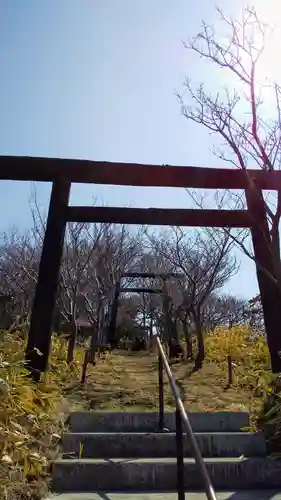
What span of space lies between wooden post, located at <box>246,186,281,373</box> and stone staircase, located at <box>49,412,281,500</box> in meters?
1.11

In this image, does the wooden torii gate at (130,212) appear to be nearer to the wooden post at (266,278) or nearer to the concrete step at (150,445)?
the wooden post at (266,278)

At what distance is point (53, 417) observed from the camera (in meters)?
4.30

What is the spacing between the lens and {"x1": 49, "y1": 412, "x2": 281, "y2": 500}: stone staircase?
3656 millimetres

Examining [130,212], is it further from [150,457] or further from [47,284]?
[150,457]

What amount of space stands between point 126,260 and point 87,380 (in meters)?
9.74

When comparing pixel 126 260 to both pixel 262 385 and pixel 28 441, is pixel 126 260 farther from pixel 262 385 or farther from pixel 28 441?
pixel 28 441

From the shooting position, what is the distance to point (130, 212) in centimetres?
587

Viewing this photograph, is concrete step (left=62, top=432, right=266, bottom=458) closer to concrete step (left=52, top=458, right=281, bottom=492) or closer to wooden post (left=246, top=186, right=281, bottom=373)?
concrete step (left=52, top=458, right=281, bottom=492)

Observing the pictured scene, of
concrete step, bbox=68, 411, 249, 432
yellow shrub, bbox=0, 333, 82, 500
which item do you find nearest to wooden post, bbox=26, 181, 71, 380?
yellow shrub, bbox=0, 333, 82, 500

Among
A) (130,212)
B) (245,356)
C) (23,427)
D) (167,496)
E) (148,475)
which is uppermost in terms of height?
(130,212)

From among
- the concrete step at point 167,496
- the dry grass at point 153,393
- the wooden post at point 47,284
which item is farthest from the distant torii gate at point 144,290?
the concrete step at point 167,496

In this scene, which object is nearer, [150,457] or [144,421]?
[150,457]

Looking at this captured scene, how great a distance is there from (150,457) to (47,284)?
7.36 ft

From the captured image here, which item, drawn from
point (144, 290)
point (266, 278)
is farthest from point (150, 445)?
point (144, 290)
